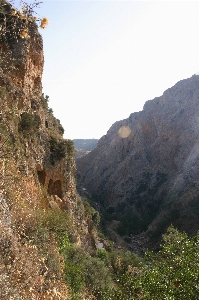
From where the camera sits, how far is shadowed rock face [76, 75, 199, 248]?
2726 inches

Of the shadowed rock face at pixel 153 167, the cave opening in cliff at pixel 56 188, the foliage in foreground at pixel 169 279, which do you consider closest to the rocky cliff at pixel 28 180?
the cave opening in cliff at pixel 56 188

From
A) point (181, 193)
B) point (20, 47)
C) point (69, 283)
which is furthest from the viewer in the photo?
point (181, 193)

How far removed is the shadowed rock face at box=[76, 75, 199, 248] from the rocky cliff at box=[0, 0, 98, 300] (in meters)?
40.9

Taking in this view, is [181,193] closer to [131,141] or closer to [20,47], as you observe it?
[131,141]

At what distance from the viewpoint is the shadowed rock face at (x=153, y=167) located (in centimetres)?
6925

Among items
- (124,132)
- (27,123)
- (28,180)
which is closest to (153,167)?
(124,132)

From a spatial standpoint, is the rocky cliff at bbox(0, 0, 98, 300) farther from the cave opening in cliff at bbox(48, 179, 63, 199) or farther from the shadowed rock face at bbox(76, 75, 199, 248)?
the shadowed rock face at bbox(76, 75, 199, 248)

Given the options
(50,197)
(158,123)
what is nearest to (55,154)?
(50,197)

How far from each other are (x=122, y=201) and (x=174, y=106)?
141 feet

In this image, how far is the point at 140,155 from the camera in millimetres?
98375

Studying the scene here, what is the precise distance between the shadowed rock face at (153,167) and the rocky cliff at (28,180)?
40948 mm

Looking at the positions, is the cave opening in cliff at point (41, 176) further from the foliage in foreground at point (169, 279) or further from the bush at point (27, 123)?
the foliage in foreground at point (169, 279)

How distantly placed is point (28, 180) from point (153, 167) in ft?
262

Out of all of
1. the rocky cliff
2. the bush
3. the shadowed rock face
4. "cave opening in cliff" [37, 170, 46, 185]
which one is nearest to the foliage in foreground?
the rocky cliff
